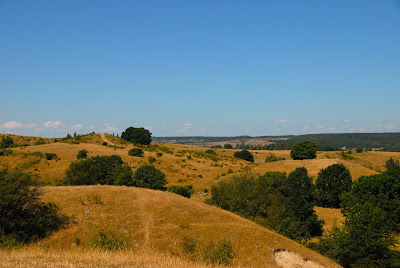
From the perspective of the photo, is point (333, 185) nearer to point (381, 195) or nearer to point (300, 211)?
point (381, 195)

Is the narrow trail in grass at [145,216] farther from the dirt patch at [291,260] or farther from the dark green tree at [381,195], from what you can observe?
the dark green tree at [381,195]

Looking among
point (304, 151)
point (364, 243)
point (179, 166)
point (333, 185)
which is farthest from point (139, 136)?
point (364, 243)

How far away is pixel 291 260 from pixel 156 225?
13257 millimetres

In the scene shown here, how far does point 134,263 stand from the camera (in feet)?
39.1

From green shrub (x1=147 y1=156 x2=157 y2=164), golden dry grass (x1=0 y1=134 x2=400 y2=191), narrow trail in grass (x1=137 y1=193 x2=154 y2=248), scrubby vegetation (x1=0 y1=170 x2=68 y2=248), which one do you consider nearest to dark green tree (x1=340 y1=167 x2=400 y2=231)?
golden dry grass (x1=0 y1=134 x2=400 y2=191)

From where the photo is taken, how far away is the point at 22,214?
22641 mm

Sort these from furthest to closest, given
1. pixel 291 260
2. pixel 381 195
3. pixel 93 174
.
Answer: pixel 93 174, pixel 381 195, pixel 291 260

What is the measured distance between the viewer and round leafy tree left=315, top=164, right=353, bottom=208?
54.2 meters

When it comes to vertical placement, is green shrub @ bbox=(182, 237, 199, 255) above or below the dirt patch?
above

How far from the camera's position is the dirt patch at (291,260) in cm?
2315

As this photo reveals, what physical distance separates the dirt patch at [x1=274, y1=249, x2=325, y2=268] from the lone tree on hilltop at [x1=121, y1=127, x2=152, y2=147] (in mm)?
101725

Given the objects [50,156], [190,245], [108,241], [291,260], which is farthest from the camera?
[50,156]

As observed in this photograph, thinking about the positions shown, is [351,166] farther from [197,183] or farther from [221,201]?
[221,201]

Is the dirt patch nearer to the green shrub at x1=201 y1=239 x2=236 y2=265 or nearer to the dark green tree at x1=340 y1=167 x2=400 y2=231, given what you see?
the green shrub at x1=201 y1=239 x2=236 y2=265
